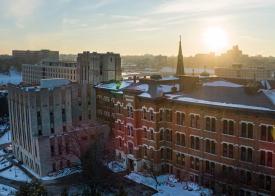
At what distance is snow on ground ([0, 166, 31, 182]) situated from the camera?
62.1 meters

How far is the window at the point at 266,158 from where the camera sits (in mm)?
45281

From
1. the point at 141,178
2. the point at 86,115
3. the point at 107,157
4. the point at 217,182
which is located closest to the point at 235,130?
the point at 217,182

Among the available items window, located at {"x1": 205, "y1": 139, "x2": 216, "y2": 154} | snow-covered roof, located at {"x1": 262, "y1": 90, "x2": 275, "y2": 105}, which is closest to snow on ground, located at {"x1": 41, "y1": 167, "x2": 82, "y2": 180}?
window, located at {"x1": 205, "y1": 139, "x2": 216, "y2": 154}

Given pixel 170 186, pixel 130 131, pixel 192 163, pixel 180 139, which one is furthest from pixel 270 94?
pixel 130 131

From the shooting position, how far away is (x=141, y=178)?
189 ft

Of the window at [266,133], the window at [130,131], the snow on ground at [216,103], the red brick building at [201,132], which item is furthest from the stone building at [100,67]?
the window at [266,133]

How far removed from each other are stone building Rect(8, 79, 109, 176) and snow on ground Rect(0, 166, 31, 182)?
6.68 ft

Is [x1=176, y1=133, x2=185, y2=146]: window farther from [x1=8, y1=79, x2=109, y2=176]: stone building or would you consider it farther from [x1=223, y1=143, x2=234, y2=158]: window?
[x1=8, y1=79, x2=109, y2=176]: stone building

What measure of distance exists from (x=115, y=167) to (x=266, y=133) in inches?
1125

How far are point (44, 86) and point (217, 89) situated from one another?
34.2m

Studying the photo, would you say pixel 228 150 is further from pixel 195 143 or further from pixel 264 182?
pixel 264 182

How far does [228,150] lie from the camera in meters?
49.4

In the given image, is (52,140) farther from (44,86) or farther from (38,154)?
(44,86)

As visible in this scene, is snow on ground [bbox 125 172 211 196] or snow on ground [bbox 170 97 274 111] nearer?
snow on ground [bbox 170 97 274 111]
